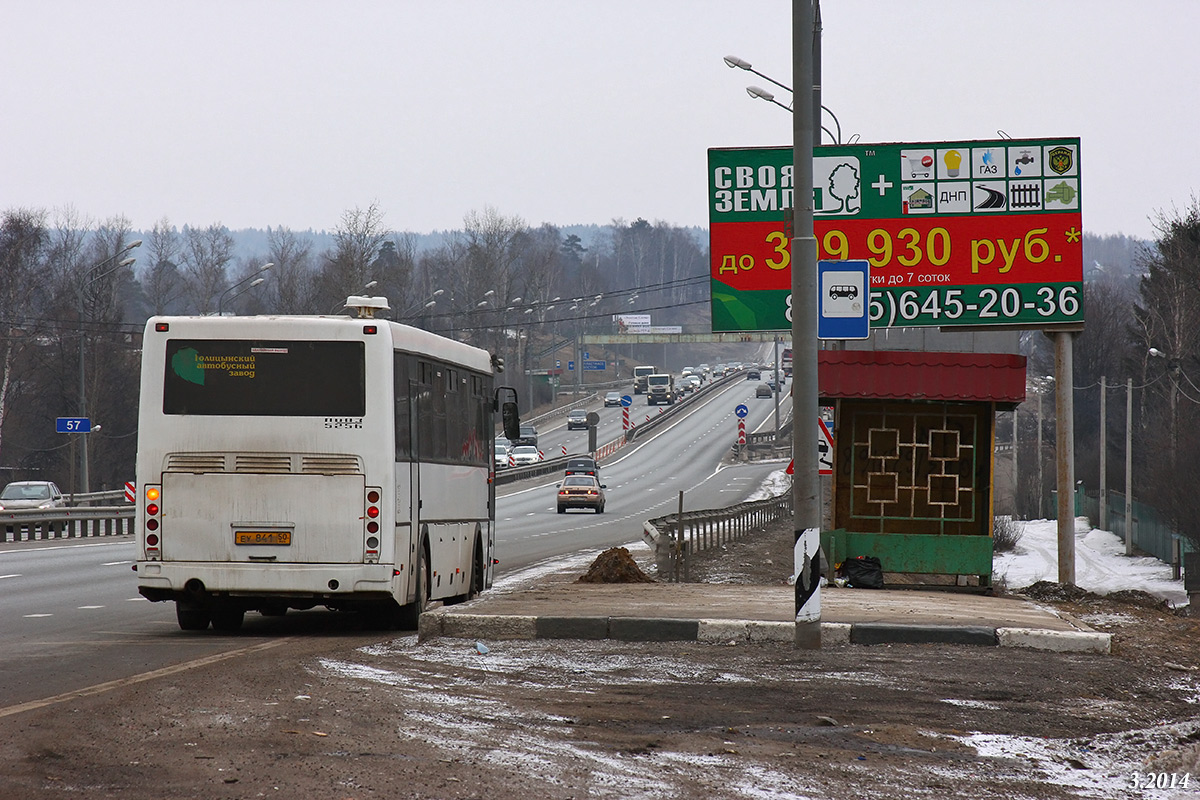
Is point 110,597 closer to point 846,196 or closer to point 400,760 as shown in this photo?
point 846,196

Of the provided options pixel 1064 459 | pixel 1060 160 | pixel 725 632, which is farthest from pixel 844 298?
pixel 1064 459

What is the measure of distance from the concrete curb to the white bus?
1.09m

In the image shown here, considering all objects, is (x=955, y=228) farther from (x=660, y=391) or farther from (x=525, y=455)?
(x=660, y=391)

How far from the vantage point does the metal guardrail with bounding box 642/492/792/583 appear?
2597 cm

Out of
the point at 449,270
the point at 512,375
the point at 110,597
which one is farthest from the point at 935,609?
the point at 449,270

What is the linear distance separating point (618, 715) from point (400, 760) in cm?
190

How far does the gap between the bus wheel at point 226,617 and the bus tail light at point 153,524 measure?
1479mm

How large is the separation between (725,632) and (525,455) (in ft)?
238

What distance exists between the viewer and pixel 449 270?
141 metres

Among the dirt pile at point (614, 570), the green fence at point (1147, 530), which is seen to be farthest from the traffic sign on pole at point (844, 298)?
the green fence at point (1147, 530)

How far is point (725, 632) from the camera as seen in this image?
41.3ft

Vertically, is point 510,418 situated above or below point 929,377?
below
